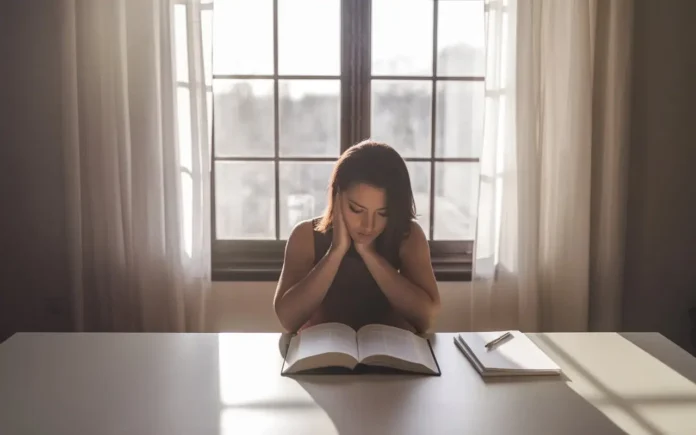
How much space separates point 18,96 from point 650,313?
8.88 ft

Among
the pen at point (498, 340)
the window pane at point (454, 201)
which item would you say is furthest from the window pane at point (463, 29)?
the pen at point (498, 340)

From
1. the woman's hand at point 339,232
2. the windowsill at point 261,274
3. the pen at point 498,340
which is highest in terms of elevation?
the woman's hand at point 339,232

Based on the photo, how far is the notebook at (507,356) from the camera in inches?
60.2

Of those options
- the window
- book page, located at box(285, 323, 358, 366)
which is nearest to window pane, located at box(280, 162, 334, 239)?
the window

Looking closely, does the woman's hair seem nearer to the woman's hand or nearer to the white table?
the woman's hand

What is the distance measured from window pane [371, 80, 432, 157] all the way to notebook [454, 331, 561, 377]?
1315mm

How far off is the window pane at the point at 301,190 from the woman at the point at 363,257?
87 cm

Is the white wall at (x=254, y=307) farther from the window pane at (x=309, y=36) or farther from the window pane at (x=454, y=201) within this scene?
the window pane at (x=309, y=36)

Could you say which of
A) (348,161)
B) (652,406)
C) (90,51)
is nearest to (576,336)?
(652,406)

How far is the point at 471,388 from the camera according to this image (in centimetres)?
146

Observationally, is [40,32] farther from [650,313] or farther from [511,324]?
[650,313]

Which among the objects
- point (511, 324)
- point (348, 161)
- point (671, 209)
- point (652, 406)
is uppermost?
point (348, 161)

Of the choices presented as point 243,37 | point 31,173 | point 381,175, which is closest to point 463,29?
point 243,37

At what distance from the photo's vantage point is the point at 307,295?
191cm
